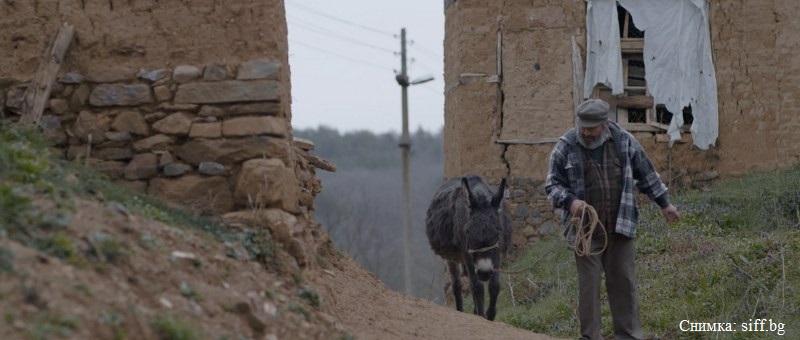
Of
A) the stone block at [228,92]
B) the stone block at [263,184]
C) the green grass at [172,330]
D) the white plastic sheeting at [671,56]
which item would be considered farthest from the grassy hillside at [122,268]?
the white plastic sheeting at [671,56]

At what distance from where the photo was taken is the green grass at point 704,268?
1037 centimetres

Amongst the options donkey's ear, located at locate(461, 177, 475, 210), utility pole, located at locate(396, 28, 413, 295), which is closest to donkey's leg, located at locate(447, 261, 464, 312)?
donkey's ear, located at locate(461, 177, 475, 210)

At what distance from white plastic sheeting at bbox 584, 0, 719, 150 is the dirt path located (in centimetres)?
903

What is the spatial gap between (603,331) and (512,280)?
499 cm

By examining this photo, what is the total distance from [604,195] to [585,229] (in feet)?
1.05

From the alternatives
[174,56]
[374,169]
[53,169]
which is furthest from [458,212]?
[374,169]

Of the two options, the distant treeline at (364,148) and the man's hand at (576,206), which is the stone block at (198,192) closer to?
the man's hand at (576,206)

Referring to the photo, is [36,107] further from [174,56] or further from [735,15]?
[735,15]

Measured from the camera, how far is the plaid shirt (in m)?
8.84

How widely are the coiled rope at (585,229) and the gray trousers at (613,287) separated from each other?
0.09m

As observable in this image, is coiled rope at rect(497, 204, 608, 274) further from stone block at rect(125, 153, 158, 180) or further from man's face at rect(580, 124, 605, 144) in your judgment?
stone block at rect(125, 153, 158, 180)

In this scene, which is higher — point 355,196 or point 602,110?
point 602,110

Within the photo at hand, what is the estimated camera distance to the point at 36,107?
8094mm

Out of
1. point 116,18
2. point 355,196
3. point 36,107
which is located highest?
point 116,18
